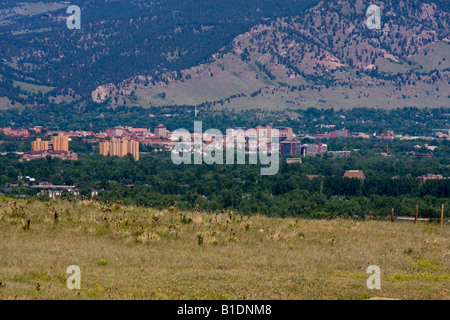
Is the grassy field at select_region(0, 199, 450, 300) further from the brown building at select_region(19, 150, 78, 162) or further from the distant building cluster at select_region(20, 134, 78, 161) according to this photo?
the distant building cluster at select_region(20, 134, 78, 161)

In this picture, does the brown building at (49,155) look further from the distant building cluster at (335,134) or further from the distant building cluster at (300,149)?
the distant building cluster at (335,134)

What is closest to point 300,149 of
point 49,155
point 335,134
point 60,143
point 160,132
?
point 60,143

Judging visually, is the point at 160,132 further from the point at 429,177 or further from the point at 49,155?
the point at 429,177

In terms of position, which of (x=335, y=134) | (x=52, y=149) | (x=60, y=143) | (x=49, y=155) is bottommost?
(x=49, y=155)

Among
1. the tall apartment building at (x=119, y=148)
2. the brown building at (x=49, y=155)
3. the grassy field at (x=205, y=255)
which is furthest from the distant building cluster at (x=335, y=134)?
the grassy field at (x=205, y=255)

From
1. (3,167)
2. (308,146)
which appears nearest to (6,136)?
(308,146)

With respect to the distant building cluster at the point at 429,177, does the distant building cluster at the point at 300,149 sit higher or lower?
higher

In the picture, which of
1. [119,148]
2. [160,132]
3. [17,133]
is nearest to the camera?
[119,148]

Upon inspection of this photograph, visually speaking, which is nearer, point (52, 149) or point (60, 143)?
point (52, 149)
